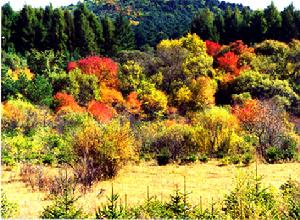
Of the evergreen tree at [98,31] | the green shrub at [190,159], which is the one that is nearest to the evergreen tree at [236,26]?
the evergreen tree at [98,31]

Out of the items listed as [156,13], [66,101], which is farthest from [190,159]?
[156,13]

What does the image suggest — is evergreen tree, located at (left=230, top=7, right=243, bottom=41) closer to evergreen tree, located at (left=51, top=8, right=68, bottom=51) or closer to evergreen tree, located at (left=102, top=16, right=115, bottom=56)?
evergreen tree, located at (left=102, top=16, right=115, bottom=56)

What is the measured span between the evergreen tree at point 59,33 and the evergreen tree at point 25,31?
108 centimetres

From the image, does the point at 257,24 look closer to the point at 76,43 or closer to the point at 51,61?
the point at 76,43

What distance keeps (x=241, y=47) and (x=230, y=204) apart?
1998cm

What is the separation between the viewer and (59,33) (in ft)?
84.8

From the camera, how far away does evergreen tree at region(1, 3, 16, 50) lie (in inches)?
972

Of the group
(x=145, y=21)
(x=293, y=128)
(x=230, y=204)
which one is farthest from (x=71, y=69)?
(x=230, y=204)

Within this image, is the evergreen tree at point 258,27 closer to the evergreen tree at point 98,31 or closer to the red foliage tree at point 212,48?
the red foliage tree at point 212,48

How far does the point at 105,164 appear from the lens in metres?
10.4

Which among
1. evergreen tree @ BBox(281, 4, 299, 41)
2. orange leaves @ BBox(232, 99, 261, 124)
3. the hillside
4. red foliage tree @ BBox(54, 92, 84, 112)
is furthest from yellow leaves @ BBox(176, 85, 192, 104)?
the hillside

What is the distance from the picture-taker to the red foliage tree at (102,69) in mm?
21969

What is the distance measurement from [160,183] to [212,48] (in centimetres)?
1750

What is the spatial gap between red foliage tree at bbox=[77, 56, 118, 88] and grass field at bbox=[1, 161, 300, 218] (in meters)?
9.80
